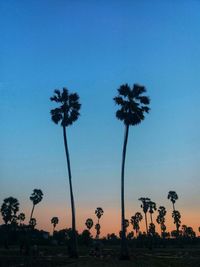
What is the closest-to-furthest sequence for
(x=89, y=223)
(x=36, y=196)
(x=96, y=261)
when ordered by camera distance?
(x=96, y=261)
(x=36, y=196)
(x=89, y=223)

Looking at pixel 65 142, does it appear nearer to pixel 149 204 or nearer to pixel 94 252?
pixel 94 252

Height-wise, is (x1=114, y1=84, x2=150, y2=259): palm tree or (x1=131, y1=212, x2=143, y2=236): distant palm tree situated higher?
(x1=131, y1=212, x2=143, y2=236): distant palm tree

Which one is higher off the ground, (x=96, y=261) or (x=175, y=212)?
(x=175, y=212)

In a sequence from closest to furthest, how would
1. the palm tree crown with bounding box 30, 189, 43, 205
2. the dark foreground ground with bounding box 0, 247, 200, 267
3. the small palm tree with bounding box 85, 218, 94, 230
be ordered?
the dark foreground ground with bounding box 0, 247, 200, 267 < the palm tree crown with bounding box 30, 189, 43, 205 < the small palm tree with bounding box 85, 218, 94, 230

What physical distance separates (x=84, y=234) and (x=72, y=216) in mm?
91648

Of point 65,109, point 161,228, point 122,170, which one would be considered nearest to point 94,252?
point 122,170

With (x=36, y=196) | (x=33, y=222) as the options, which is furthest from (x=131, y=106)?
(x=33, y=222)

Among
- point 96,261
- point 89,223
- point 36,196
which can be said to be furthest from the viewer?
point 89,223

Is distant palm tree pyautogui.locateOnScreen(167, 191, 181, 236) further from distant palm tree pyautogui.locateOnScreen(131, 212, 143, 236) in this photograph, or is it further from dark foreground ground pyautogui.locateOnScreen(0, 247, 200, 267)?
dark foreground ground pyautogui.locateOnScreen(0, 247, 200, 267)

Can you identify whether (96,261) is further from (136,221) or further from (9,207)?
(136,221)

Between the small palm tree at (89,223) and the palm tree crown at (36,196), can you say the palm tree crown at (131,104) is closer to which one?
the palm tree crown at (36,196)

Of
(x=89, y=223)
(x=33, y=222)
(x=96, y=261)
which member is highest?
(x=89, y=223)

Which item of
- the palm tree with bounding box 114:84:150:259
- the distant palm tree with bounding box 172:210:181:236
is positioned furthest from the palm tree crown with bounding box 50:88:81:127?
the distant palm tree with bounding box 172:210:181:236

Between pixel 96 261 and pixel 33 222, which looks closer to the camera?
pixel 96 261
